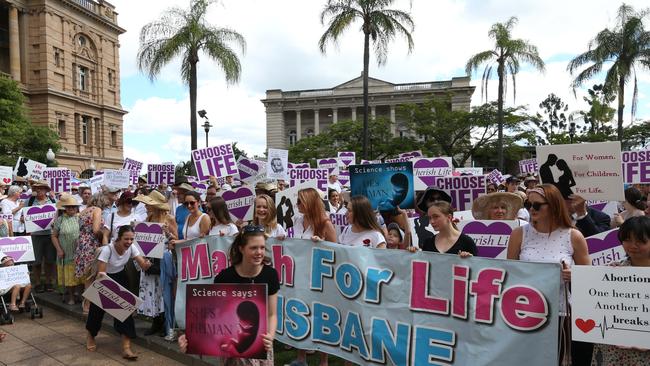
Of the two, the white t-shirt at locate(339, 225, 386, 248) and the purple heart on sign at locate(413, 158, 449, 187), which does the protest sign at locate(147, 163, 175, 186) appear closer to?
the purple heart on sign at locate(413, 158, 449, 187)

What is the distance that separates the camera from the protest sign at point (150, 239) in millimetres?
6051

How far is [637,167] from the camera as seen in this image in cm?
823

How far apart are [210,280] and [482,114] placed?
115 ft

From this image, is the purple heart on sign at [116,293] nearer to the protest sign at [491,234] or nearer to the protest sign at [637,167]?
the protest sign at [491,234]

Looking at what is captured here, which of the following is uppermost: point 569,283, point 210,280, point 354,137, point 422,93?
point 422,93

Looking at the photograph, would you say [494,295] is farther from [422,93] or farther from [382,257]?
[422,93]

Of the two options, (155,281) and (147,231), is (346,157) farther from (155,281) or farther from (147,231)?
(147,231)

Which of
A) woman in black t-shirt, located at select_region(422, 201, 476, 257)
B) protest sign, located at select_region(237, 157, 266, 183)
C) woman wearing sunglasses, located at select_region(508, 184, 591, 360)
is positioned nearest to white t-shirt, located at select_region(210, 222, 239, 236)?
woman in black t-shirt, located at select_region(422, 201, 476, 257)

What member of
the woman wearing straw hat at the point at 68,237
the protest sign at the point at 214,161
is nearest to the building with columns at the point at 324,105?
the protest sign at the point at 214,161

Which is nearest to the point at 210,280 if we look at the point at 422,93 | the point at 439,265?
the point at 439,265

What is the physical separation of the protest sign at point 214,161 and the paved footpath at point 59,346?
14.1 ft

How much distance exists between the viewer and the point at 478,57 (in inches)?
970

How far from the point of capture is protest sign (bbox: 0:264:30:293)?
23.0ft

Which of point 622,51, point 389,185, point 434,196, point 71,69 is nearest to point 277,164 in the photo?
point 389,185
